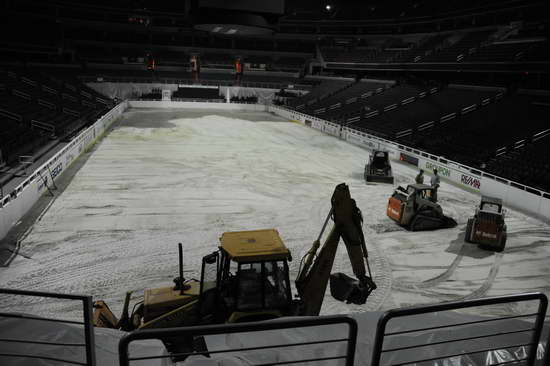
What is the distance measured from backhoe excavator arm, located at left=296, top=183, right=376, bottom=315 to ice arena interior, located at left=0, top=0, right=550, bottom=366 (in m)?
0.04

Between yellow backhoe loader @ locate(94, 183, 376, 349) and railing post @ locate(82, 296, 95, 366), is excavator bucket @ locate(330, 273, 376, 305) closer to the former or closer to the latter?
yellow backhoe loader @ locate(94, 183, 376, 349)

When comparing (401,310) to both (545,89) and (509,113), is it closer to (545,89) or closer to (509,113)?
(509,113)

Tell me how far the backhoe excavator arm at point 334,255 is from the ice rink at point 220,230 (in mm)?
1917

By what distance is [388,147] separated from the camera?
29.7m

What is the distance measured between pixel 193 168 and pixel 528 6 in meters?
34.8

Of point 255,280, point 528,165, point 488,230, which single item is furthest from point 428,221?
point 255,280

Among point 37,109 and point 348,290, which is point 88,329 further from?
point 37,109

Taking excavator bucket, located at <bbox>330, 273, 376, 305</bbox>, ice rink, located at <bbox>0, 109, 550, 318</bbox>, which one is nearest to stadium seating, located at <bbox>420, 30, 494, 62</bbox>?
ice rink, located at <bbox>0, 109, 550, 318</bbox>

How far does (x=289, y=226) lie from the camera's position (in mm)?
14719

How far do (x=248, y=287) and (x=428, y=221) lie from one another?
1025 centimetres

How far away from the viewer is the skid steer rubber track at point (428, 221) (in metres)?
14.7

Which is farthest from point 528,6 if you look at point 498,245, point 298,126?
point 498,245

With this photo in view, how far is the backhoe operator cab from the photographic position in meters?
6.45

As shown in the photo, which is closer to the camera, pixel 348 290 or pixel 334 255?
pixel 348 290
